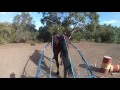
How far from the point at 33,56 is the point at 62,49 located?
1.16m

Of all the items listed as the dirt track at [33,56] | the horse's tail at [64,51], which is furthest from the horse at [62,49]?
the dirt track at [33,56]

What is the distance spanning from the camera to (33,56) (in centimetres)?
477

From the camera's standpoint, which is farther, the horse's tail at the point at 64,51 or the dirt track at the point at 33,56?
the dirt track at the point at 33,56

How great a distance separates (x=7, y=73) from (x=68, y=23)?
136 centimetres

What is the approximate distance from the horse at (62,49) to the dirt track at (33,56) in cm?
27

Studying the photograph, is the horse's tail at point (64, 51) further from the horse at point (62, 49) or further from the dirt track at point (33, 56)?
the dirt track at point (33, 56)

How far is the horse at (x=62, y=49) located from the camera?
11.6ft
